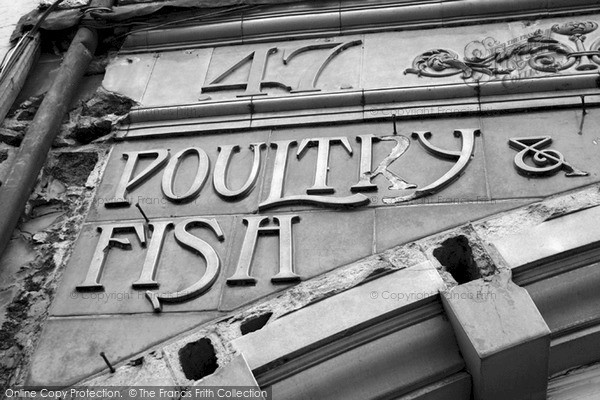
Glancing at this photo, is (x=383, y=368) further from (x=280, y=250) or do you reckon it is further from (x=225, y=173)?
(x=225, y=173)

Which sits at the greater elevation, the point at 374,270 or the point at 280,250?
the point at 280,250

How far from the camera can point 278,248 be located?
3.68 m

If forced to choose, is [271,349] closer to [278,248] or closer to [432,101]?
[278,248]

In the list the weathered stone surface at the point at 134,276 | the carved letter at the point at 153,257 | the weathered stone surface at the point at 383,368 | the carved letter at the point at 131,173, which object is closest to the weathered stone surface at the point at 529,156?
the weathered stone surface at the point at 383,368

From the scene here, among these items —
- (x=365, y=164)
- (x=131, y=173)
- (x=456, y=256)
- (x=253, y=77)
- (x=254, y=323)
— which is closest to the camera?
(x=254, y=323)

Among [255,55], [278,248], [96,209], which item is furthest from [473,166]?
[96,209]

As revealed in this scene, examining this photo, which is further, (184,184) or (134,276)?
(184,184)

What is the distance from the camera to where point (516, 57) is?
434 cm

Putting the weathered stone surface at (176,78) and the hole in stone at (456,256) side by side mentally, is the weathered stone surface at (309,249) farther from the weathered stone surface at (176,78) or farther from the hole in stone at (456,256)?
the weathered stone surface at (176,78)

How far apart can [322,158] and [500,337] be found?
4.46 ft

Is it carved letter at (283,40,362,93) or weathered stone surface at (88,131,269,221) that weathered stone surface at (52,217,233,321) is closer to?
weathered stone surface at (88,131,269,221)

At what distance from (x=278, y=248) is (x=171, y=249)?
505mm

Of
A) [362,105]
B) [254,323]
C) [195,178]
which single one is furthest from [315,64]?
[254,323]

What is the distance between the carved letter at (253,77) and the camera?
14.7 feet
